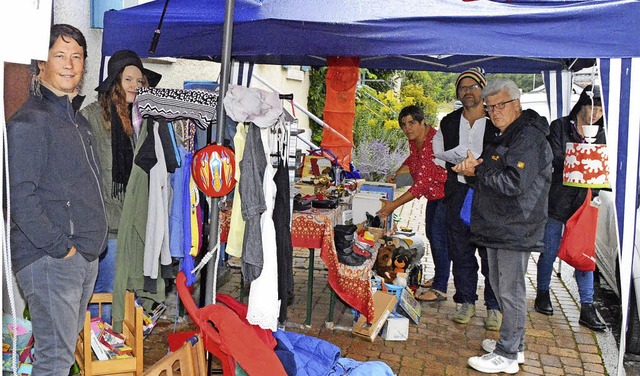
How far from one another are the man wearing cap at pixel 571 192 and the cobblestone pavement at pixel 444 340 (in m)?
0.31

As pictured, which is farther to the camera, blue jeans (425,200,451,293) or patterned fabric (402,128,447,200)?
blue jeans (425,200,451,293)

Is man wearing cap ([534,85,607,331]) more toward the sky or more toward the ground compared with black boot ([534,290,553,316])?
more toward the sky

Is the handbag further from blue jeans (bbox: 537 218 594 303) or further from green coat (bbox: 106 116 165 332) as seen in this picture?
green coat (bbox: 106 116 165 332)

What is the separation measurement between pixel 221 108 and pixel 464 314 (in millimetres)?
3186

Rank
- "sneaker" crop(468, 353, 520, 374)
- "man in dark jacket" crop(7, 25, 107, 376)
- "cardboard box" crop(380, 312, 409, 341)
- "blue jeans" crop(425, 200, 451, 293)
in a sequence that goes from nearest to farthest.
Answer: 1. "man in dark jacket" crop(7, 25, 107, 376)
2. "sneaker" crop(468, 353, 520, 374)
3. "cardboard box" crop(380, 312, 409, 341)
4. "blue jeans" crop(425, 200, 451, 293)

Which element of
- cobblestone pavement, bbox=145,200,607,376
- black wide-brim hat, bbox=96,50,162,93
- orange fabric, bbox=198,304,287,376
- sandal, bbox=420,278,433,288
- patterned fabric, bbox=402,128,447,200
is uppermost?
black wide-brim hat, bbox=96,50,162,93

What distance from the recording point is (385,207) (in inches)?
236

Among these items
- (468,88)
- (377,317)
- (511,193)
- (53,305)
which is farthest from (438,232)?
(53,305)

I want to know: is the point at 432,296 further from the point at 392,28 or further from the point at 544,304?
the point at 392,28

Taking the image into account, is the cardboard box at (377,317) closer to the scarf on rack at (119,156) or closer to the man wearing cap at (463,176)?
the man wearing cap at (463,176)

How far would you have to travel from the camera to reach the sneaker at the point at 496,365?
420 cm

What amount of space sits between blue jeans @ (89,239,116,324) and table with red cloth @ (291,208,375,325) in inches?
55.1

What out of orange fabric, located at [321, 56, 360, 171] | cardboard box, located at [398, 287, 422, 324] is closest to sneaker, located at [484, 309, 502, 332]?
cardboard box, located at [398, 287, 422, 324]

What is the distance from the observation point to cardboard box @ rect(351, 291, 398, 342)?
4.64 metres
